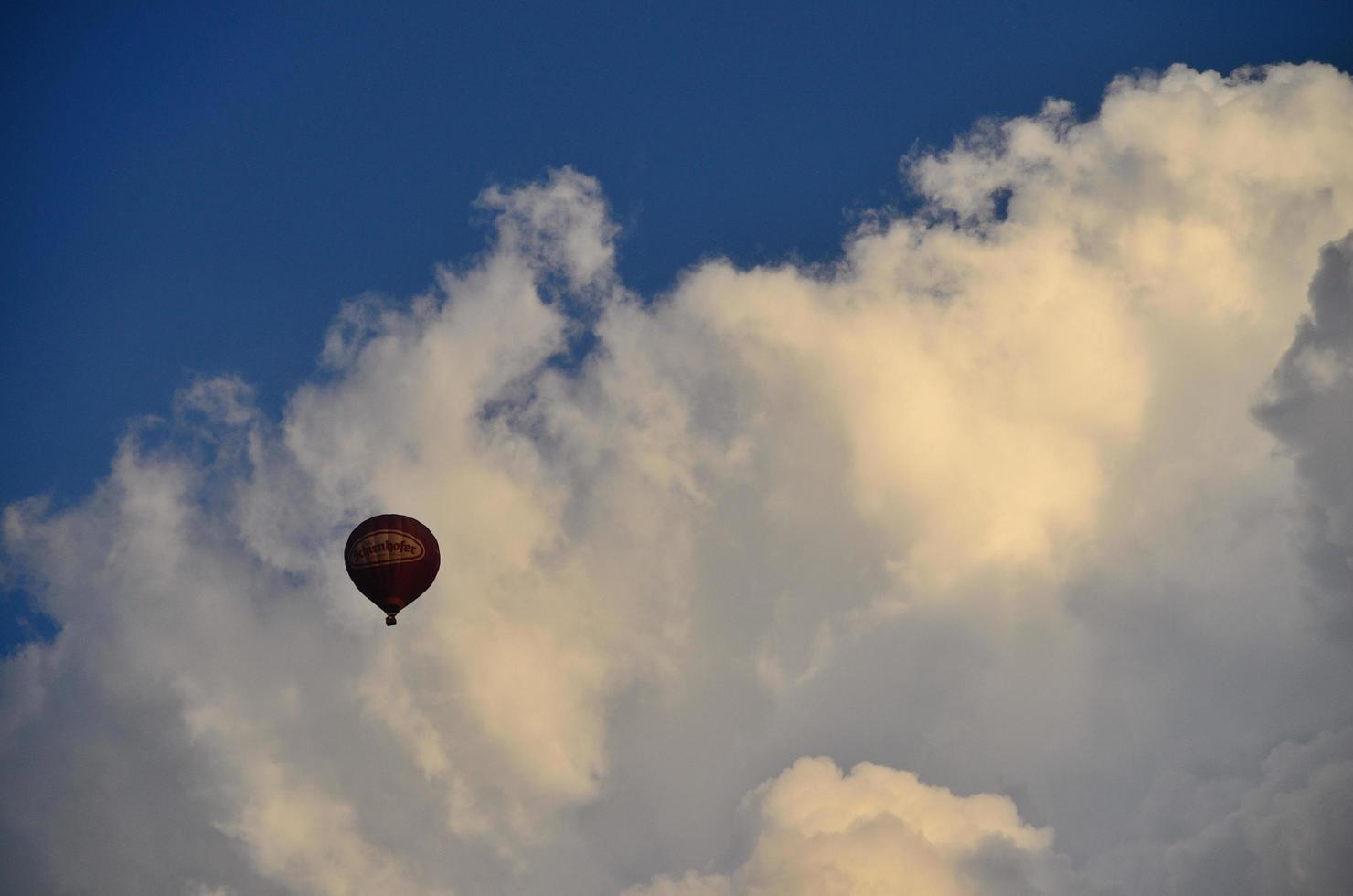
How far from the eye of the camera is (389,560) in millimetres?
100688

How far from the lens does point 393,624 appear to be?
334 feet

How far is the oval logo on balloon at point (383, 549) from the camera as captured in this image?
100750mm

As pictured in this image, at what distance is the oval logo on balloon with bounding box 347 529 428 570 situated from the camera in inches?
3967

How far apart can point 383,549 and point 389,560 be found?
0.91 m

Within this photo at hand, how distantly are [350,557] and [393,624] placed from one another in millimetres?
5958

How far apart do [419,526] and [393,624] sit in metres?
7.61

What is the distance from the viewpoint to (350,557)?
101812 mm

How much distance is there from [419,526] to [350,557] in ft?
18.5

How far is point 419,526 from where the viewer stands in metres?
103

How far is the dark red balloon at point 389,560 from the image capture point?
331 feet

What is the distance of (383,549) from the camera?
101 m

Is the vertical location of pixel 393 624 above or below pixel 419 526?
below

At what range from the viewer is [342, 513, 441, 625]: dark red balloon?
100875mm
